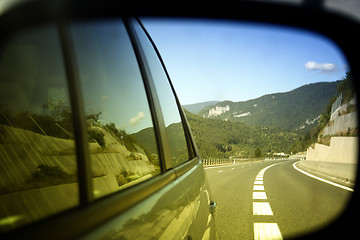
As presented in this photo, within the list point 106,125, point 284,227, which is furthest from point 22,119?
point 284,227

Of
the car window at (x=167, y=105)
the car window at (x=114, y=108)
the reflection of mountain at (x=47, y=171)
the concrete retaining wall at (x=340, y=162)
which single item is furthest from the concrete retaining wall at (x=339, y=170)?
the reflection of mountain at (x=47, y=171)

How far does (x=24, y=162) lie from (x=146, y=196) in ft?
2.03

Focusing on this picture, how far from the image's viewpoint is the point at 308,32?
313 cm

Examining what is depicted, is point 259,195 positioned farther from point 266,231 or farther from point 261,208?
point 266,231

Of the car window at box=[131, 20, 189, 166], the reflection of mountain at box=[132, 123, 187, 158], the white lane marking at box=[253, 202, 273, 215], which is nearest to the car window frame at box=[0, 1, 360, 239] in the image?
the reflection of mountain at box=[132, 123, 187, 158]

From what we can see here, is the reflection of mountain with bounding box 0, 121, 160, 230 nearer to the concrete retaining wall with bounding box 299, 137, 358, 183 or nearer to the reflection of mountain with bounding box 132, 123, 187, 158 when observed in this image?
the reflection of mountain with bounding box 132, 123, 187, 158

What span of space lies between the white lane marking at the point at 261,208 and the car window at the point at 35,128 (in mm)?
5768

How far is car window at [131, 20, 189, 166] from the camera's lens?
256 cm

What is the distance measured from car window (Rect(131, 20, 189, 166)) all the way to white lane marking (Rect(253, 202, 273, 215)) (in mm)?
4227

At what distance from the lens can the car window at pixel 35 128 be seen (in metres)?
1.41

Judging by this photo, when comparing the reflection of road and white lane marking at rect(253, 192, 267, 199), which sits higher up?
the reflection of road

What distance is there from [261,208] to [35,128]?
643 cm

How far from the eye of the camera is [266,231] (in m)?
5.10

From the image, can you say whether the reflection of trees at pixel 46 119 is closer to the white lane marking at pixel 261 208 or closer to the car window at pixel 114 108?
the car window at pixel 114 108
